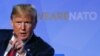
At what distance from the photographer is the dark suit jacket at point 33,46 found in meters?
1.97

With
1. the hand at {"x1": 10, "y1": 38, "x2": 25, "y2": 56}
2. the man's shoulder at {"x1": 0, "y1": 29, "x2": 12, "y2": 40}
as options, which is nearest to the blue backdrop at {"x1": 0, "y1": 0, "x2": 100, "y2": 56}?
the man's shoulder at {"x1": 0, "y1": 29, "x2": 12, "y2": 40}

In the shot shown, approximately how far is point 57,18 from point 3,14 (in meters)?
0.32

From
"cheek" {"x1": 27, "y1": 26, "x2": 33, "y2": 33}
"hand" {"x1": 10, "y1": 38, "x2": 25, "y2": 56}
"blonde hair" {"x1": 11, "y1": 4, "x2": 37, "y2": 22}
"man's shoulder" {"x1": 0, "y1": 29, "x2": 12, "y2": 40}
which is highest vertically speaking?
"blonde hair" {"x1": 11, "y1": 4, "x2": 37, "y2": 22}

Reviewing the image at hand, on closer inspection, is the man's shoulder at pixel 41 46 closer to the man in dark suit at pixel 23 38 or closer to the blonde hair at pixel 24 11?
the man in dark suit at pixel 23 38

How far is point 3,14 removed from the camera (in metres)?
2.09

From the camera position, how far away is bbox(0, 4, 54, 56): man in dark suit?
1.94 meters

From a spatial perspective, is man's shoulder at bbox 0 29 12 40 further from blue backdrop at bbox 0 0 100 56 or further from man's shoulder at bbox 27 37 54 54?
man's shoulder at bbox 27 37 54 54

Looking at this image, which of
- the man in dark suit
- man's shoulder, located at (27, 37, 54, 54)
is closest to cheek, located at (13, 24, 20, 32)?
the man in dark suit

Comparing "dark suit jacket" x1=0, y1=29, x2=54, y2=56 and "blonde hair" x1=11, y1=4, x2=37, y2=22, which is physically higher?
"blonde hair" x1=11, y1=4, x2=37, y2=22

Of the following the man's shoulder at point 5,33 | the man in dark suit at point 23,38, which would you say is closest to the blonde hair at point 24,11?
the man in dark suit at point 23,38

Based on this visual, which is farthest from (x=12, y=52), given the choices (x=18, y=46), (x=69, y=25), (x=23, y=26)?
(x=69, y=25)

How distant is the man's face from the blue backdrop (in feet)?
0.30

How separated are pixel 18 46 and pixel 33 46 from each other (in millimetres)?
92

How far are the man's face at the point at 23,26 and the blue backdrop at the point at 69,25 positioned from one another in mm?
92
